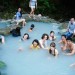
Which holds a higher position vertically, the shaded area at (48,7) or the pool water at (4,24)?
the shaded area at (48,7)

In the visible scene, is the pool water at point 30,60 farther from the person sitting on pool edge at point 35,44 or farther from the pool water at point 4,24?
the pool water at point 4,24

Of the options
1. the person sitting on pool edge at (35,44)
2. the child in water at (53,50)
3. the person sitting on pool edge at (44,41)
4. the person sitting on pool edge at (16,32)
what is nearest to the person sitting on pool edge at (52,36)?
the person sitting on pool edge at (44,41)

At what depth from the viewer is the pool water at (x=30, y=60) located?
1390cm

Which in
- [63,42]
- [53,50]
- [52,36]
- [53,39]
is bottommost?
[53,50]

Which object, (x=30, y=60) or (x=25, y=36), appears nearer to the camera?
(x=30, y=60)

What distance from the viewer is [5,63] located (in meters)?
14.5

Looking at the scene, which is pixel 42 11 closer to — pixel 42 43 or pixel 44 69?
pixel 42 43

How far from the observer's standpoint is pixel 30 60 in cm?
1487

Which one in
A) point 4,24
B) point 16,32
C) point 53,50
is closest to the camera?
point 53,50

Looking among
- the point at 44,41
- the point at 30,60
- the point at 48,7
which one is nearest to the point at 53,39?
the point at 44,41

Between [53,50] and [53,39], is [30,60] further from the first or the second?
[53,39]

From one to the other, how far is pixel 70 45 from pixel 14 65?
2.70m

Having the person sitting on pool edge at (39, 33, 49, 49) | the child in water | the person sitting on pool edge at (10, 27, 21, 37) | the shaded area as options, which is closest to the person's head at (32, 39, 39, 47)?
the person sitting on pool edge at (39, 33, 49, 49)

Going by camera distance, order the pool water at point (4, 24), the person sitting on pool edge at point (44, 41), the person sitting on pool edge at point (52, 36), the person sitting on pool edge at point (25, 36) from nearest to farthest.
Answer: the person sitting on pool edge at point (44, 41) < the person sitting on pool edge at point (25, 36) < the person sitting on pool edge at point (52, 36) < the pool water at point (4, 24)
